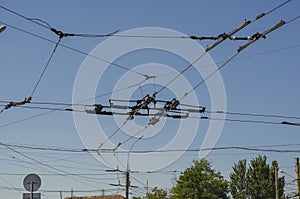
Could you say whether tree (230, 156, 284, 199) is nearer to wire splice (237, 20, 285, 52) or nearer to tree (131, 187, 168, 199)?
tree (131, 187, 168, 199)

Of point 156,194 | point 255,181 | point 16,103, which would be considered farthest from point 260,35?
point 255,181

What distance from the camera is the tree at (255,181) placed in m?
103

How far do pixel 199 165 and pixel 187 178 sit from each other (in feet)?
9.99

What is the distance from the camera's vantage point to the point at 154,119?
925 inches

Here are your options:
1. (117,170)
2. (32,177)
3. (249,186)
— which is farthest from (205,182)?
(32,177)

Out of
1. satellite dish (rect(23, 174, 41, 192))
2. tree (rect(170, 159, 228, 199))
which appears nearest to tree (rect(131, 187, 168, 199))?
tree (rect(170, 159, 228, 199))

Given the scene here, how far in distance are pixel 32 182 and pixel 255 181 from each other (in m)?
82.4

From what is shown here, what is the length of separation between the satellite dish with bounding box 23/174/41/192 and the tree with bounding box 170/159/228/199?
66.1m

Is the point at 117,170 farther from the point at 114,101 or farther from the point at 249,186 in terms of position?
the point at 249,186

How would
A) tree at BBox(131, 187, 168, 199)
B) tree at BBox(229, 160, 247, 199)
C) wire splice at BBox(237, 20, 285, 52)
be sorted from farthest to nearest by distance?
tree at BBox(229, 160, 247, 199) → tree at BBox(131, 187, 168, 199) → wire splice at BBox(237, 20, 285, 52)

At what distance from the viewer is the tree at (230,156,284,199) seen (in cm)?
10288

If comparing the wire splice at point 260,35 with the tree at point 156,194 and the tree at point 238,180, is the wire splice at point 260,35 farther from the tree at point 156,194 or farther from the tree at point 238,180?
the tree at point 238,180

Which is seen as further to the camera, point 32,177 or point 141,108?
point 32,177

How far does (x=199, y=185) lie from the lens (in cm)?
9306
